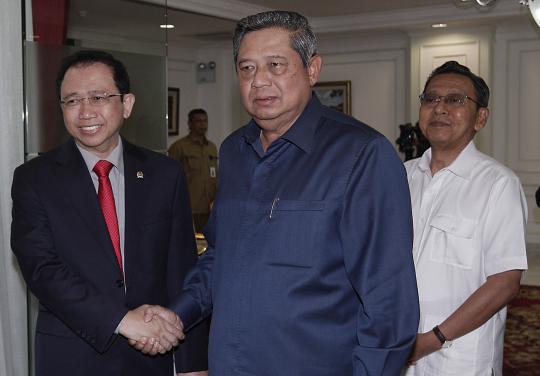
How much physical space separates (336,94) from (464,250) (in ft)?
31.5

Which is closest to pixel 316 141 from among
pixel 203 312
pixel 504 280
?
pixel 203 312

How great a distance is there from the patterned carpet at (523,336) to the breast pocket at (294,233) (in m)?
3.61

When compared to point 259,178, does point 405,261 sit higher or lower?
lower

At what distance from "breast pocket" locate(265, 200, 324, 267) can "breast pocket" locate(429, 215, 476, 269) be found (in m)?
0.79

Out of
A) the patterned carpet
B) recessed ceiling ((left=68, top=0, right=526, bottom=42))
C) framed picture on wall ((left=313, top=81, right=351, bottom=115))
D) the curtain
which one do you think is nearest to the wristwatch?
the curtain

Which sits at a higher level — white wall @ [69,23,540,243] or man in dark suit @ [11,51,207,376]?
white wall @ [69,23,540,243]

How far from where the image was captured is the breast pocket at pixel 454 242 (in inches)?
92.6

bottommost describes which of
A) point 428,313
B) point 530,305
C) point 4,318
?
point 530,305

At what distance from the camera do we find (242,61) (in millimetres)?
1894

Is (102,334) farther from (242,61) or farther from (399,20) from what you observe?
(399,20)

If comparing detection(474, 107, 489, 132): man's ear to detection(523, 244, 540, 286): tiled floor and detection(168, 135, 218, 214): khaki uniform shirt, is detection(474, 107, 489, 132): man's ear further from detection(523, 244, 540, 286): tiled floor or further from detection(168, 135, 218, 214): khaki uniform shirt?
detection(168, 135, 218, 214): khaki uniform shirt

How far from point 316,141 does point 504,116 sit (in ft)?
29.7

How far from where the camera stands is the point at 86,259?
2.22 meters

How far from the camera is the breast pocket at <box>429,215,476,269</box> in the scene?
2.35 meters
